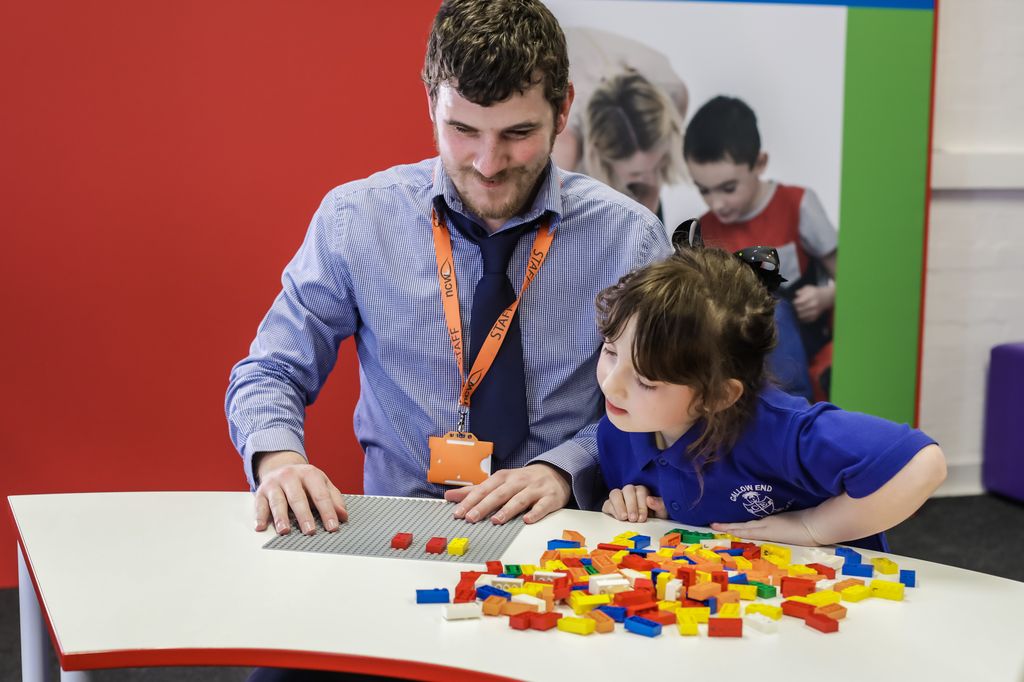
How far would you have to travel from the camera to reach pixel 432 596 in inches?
51.8

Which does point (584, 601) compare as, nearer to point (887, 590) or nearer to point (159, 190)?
point (887, 590)

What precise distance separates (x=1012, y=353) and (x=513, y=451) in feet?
10.5

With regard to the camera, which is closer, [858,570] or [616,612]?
[616,612]

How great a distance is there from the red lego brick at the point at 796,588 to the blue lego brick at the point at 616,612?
233 millimetres

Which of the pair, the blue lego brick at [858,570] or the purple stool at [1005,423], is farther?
the purple stool at [1005,423]

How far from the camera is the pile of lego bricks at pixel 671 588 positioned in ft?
4.09

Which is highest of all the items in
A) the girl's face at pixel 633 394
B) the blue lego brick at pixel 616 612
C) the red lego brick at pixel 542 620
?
the girl's face at pixel 633 394

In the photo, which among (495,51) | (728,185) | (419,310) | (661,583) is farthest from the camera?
(728,185)

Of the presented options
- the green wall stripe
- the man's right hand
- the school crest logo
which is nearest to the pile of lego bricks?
the school crest logo

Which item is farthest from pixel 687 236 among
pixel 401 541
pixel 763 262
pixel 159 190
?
pixel 159 190

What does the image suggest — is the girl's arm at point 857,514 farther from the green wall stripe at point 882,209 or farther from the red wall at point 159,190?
the green wall stripe at point 882,209

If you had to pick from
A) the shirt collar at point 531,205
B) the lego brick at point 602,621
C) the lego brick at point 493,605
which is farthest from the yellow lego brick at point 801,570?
the shirt collar at point 531,205

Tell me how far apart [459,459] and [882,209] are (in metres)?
2.79

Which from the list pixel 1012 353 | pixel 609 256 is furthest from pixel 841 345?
pixel 609 256
